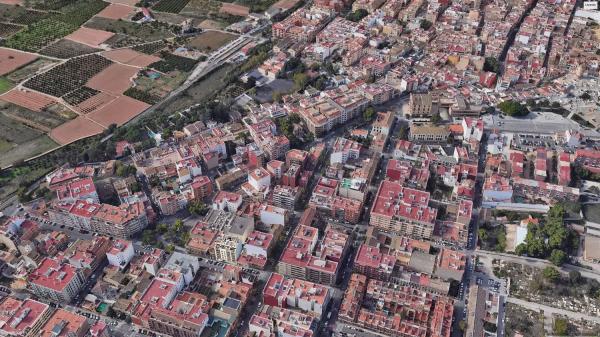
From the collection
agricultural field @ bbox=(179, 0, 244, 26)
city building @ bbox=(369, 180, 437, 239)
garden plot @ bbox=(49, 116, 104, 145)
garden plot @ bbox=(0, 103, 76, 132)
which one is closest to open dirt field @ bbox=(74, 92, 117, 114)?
garden plot @ bbox=(0, 103, 76, 132)

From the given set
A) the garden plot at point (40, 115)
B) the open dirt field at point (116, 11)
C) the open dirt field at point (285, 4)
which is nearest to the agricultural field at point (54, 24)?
the open dirt field at point (116, 11)

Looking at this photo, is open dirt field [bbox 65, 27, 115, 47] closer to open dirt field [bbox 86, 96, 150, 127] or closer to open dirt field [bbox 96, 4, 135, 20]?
open dirt field [bbox 96, 4, 135, 20]

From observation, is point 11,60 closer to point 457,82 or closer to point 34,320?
point 34,320

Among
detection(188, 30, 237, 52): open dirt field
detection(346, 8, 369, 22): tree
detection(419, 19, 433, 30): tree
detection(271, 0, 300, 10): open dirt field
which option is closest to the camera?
detection(188, 30, 237, 52): open dirt field

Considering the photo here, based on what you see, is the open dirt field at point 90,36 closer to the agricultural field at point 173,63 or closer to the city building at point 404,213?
the agricultural field at point 173,63

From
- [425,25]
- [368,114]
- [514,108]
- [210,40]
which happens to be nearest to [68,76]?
[210,40]

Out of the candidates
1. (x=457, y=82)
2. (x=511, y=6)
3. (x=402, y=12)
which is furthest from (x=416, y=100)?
(x=511, y=6)
